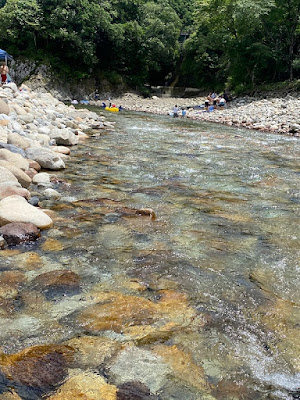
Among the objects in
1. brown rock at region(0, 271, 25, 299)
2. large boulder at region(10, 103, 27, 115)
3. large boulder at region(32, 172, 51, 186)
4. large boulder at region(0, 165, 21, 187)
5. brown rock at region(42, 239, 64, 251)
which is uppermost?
large boulder at region(10, 103, 27, 115)

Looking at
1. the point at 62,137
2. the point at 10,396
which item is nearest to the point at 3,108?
the point at 62,137

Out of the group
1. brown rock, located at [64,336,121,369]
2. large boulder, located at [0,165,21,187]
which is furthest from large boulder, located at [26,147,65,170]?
brown rock, located at [64,336,121,369]

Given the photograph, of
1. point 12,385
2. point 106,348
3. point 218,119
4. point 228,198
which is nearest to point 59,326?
point 106,348

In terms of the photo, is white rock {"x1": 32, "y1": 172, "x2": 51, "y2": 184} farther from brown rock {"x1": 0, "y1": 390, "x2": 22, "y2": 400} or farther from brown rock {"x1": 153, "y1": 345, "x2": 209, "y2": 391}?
brown rock {"x1": 0, "y1": 390, "x2": 22, "y2": 400}

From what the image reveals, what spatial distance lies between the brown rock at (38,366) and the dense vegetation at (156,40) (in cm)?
2502

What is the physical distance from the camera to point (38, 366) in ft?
6.43

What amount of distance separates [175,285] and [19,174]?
3141 millimetres

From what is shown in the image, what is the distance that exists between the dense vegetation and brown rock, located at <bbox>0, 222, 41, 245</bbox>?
23674 millimetres

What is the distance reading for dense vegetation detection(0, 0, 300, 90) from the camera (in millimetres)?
25219

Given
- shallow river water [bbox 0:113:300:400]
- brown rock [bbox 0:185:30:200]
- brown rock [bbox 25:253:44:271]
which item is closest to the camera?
shallow river water [bbox 0:113:300:400]

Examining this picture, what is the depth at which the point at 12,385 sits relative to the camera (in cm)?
182

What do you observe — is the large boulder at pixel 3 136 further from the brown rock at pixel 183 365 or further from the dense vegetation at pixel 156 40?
the dense vegetation at pixel 156 40

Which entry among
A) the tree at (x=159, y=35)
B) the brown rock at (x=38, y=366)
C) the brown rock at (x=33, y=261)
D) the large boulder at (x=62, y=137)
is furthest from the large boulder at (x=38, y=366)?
the tree at (x=159, y=35)

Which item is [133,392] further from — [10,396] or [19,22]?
[19,22]
